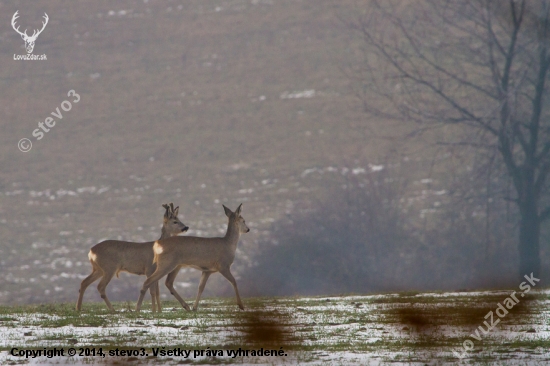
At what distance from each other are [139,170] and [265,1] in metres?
21.8

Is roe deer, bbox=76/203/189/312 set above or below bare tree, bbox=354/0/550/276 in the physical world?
below

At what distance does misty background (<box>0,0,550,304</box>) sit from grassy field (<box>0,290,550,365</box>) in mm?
18083

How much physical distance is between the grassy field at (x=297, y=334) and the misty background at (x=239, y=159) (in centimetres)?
1808

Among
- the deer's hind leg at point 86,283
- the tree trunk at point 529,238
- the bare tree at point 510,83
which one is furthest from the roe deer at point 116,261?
the tree trunk at point 529,238

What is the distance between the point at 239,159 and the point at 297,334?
48.6 metres

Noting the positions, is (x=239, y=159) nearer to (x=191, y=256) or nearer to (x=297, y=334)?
(x=191, y=256)

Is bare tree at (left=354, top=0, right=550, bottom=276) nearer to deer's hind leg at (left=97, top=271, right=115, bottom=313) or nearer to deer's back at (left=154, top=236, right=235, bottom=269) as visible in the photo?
deer's back at (left=154, top=236, right=235, bottom=269)

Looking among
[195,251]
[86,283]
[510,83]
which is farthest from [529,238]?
[86,283]

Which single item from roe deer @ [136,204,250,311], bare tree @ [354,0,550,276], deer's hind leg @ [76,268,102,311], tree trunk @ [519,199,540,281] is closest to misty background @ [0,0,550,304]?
tree trunk @ [519,199,540,281]

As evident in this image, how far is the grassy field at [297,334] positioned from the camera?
32.4 ft

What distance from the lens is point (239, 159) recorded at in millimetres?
60094

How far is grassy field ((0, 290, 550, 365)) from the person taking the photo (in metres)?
9.88

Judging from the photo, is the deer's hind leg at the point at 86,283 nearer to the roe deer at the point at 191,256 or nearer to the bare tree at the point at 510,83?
the roe deer at the point at 191,256

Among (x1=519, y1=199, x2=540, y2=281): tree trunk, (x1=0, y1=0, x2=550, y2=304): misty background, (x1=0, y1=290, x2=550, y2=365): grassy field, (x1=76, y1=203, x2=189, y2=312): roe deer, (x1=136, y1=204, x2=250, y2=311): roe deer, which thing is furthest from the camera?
(x1=0, y1=0, x2=550, y2=304): misty background
